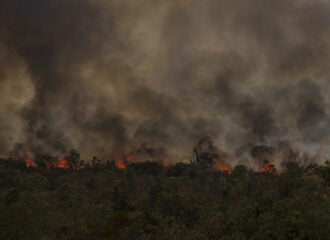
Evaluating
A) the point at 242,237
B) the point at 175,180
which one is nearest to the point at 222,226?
the point at 242,237

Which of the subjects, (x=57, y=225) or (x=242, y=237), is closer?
(x=242, y=237)

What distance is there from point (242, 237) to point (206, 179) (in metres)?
92.4

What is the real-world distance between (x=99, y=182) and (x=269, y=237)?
311 feet

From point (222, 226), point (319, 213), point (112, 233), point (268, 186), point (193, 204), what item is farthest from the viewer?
point (268, 186)

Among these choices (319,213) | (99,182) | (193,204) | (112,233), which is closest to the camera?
(319,213)

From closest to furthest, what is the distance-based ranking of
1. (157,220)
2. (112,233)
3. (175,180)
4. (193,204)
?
1. (112,233)
2. (157,220)
3. (193,204)
4. (175,180)

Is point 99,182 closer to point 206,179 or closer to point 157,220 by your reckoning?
point 206,179

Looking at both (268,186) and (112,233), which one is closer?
(112,233)

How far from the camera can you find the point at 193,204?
278 ft

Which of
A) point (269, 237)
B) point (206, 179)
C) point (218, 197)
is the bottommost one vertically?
point (269, 237)

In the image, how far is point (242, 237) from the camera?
56906 mm

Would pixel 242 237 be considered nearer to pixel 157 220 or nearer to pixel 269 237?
pixel 269 237

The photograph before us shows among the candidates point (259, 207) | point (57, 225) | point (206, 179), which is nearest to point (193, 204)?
point (259, 207)

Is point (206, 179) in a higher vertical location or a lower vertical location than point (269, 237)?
higher
